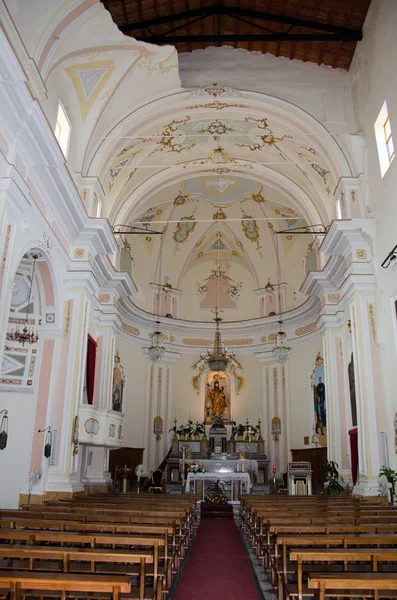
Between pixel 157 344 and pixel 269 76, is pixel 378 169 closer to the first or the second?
pixel 269 76

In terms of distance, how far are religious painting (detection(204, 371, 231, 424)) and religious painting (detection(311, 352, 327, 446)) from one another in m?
4.08

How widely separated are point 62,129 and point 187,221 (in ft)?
16.3

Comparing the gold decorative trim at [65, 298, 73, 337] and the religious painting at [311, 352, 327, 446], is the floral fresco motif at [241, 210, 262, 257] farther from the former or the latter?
the gold decorative trim at [65, 298, 73, 337]

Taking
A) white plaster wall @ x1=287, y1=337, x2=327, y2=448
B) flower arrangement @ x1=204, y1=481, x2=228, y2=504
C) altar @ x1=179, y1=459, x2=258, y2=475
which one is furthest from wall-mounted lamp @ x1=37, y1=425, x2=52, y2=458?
white plaster wall @ x1=287, y1=337, x2=327, y2=448

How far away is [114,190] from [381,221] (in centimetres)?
826

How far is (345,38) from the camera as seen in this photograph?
13156 millimetres

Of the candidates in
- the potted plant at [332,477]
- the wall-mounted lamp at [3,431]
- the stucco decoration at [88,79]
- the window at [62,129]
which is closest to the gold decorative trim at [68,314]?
the wall-mounted lamp at [3,431]

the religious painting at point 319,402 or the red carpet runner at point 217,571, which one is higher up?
the religious painting at point 319,402

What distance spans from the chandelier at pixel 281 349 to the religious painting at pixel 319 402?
121cm

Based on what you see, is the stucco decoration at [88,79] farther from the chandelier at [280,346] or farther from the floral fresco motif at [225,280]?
the floral fresco motif at [225,280]

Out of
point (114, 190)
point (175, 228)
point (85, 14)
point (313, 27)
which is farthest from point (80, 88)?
point (175, 228)

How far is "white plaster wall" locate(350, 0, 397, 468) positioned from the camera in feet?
37.9

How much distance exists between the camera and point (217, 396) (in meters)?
22.3

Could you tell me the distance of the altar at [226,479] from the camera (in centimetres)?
1560
